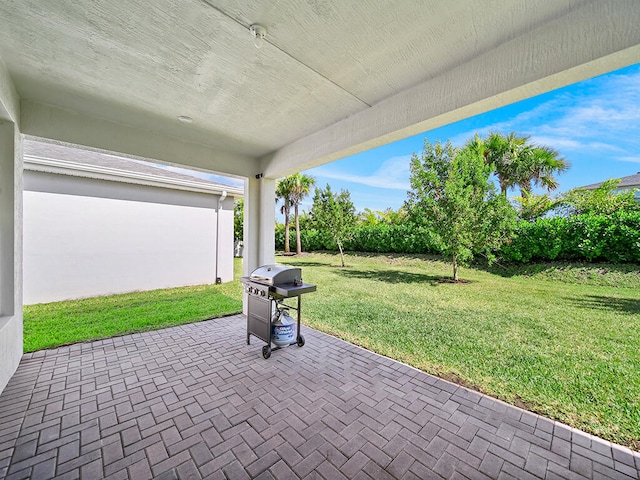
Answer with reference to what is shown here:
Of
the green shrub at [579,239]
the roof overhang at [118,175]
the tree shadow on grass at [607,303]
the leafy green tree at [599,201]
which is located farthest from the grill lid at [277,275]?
the leafy green tree at [599,201]

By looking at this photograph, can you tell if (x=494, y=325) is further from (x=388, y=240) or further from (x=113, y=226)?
(x=388, y=240)

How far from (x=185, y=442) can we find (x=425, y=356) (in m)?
2.96

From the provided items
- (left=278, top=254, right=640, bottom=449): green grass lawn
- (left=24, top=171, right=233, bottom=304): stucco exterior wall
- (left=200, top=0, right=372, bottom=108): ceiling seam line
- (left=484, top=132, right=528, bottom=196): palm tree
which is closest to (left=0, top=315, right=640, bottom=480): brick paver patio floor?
(left=278, top=254, right=640, bottom=449): green grass lawn

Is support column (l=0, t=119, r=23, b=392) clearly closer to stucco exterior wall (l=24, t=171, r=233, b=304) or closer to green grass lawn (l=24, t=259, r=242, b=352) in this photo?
green grass lawn (l=24, t=259, r=242, b=352)

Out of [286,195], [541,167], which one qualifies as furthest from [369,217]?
[541,167]

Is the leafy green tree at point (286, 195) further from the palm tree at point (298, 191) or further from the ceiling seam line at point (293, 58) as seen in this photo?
the ceiling seam line at point (293, 58)

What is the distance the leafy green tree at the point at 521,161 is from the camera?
40.5 feet

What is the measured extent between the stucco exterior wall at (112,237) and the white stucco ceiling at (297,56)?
4173 mm

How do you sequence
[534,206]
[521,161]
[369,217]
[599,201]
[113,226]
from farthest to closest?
1. [369,217]
2. [521,161]
3. [534,206]
4. [599,201]
5. [113,226]

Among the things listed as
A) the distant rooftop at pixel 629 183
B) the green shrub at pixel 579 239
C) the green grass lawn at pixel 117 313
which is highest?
the distant rooftop at pixel 629 183

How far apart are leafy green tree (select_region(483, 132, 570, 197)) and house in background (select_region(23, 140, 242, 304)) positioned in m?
11.7

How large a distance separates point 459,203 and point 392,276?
364cm

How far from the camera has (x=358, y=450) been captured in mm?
2010

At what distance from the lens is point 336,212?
526 inches
